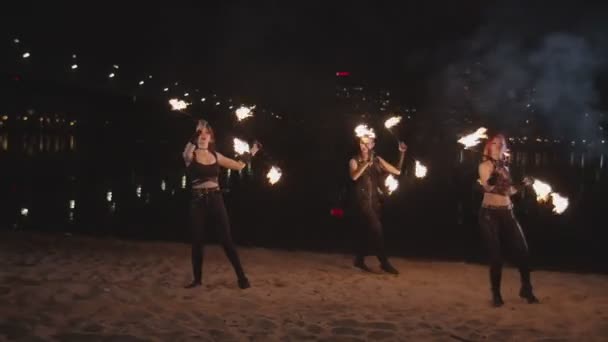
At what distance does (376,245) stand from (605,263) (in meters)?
5.77

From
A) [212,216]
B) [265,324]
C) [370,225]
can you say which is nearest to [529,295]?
[370,225]

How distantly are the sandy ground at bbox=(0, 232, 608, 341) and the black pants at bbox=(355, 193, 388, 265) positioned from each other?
399 millimetres

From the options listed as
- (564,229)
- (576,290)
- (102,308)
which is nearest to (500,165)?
(576,290)

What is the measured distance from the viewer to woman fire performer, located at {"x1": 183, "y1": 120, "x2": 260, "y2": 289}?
762cm

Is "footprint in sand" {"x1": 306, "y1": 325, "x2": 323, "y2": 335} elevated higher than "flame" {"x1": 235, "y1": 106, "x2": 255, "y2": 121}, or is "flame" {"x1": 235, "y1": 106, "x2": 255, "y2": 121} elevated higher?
"flame" {"x1": 235, "y1": 106, "x2": 255, "y2": 121}

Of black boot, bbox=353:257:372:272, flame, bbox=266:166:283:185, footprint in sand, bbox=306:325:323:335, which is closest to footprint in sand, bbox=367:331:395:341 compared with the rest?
footprint in sand, bbox=306:325:323:335

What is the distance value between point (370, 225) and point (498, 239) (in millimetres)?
2246

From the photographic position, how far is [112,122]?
3097 cm

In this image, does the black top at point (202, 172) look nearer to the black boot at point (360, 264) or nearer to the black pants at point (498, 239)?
the black boot at point (360, 264)

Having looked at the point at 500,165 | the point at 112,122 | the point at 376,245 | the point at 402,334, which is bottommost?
the point at 402,334

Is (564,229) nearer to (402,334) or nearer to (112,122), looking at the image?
(402,334)

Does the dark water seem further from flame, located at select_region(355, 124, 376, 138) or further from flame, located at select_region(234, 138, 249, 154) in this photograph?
flame, located at select_region(234, 138, 249, 154)

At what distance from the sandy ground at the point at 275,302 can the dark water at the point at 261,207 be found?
166 centimetres

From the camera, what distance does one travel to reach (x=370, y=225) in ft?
30.4
